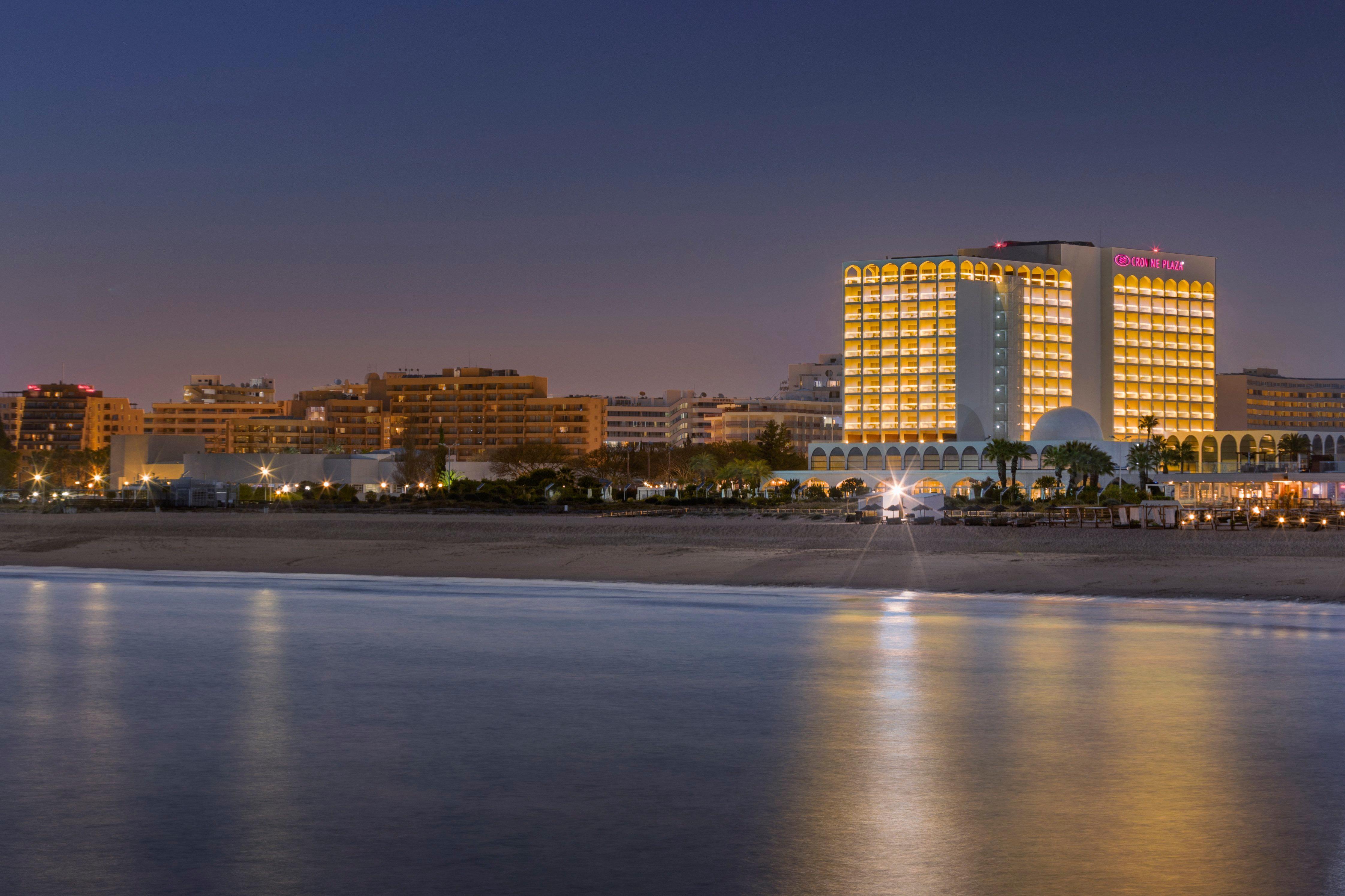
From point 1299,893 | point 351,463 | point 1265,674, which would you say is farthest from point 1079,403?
point 1299,893

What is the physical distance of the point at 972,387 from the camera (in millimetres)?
185750

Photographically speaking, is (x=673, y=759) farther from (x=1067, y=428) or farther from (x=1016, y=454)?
(x=1067, y=428)

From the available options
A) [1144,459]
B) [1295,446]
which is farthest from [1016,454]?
[1295,446]

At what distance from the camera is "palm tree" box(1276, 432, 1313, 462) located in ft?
556

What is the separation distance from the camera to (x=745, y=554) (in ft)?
166

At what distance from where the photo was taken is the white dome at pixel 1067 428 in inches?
6447

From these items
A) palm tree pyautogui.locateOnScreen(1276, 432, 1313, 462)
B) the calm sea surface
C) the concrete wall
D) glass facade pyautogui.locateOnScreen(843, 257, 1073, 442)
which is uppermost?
glass facade pyautogui.locateOnScreen(843, 257, 1073, 442)

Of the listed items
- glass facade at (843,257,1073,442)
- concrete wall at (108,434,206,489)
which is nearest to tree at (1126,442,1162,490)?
glass facade at (843,257,1073,442)

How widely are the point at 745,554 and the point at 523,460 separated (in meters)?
118

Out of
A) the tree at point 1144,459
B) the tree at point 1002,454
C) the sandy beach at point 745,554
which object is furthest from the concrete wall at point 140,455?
the tree at point 1144,459

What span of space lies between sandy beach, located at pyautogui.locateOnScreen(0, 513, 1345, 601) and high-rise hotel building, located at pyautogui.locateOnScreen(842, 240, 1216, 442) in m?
115

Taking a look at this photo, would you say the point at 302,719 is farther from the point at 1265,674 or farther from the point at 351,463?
the point at 351,463

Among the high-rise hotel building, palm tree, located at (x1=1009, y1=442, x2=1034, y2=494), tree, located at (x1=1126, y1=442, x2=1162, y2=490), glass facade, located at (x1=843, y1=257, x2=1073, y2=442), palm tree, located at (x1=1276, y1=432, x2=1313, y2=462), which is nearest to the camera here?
palm tree, located at (x1=1009, y1=442, x2=1034, y2=494)

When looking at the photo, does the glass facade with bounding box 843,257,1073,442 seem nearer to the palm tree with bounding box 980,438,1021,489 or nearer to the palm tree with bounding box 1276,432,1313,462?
the palm tree with bounding box 1276,432,1313,462
